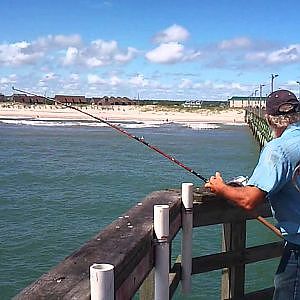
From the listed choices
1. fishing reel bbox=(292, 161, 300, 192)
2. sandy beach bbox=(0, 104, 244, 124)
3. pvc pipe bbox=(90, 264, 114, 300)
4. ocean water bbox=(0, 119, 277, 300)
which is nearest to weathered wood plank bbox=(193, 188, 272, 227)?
fishing reel bbox=(292, 161, 300, 192)

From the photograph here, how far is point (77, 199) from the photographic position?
1781 centimetres

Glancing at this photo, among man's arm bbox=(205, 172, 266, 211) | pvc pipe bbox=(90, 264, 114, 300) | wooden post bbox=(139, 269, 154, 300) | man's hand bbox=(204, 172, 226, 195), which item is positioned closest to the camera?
pvc pipe bbox=(90, 264, 114, 300)

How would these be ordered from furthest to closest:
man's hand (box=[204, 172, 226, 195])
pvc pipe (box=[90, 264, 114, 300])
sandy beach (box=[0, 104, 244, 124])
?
sandy beach (box=[0, 104, 244, 124]) → man's hand (box=[204, 172, 226, 195]) → pvc pipe (box=[90, 264, 114, 300])

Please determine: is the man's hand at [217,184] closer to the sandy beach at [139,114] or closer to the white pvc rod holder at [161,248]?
the white pvc rod holder at [161,248]

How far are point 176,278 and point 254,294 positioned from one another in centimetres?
85

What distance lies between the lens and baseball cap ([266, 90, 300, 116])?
2.97 metres

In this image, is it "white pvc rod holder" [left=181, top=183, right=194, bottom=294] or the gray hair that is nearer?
the gray hair

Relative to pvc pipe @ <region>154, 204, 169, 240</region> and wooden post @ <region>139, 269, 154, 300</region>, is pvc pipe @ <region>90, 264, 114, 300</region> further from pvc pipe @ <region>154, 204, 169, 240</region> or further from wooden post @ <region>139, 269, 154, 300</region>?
wooden post @ <region>139, 269, 154, 300</region>

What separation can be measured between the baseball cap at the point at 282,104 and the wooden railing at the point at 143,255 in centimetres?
97

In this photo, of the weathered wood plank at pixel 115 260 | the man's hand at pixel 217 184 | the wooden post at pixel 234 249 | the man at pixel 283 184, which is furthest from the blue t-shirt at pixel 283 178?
the wooden post at pixel 234 249

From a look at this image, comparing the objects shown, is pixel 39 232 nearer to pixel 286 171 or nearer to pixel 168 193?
pixel 168 193

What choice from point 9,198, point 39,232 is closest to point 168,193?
point 39,232

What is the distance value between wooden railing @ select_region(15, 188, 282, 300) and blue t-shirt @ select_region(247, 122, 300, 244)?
0.73 m

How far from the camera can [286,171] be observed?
278 centimetres
